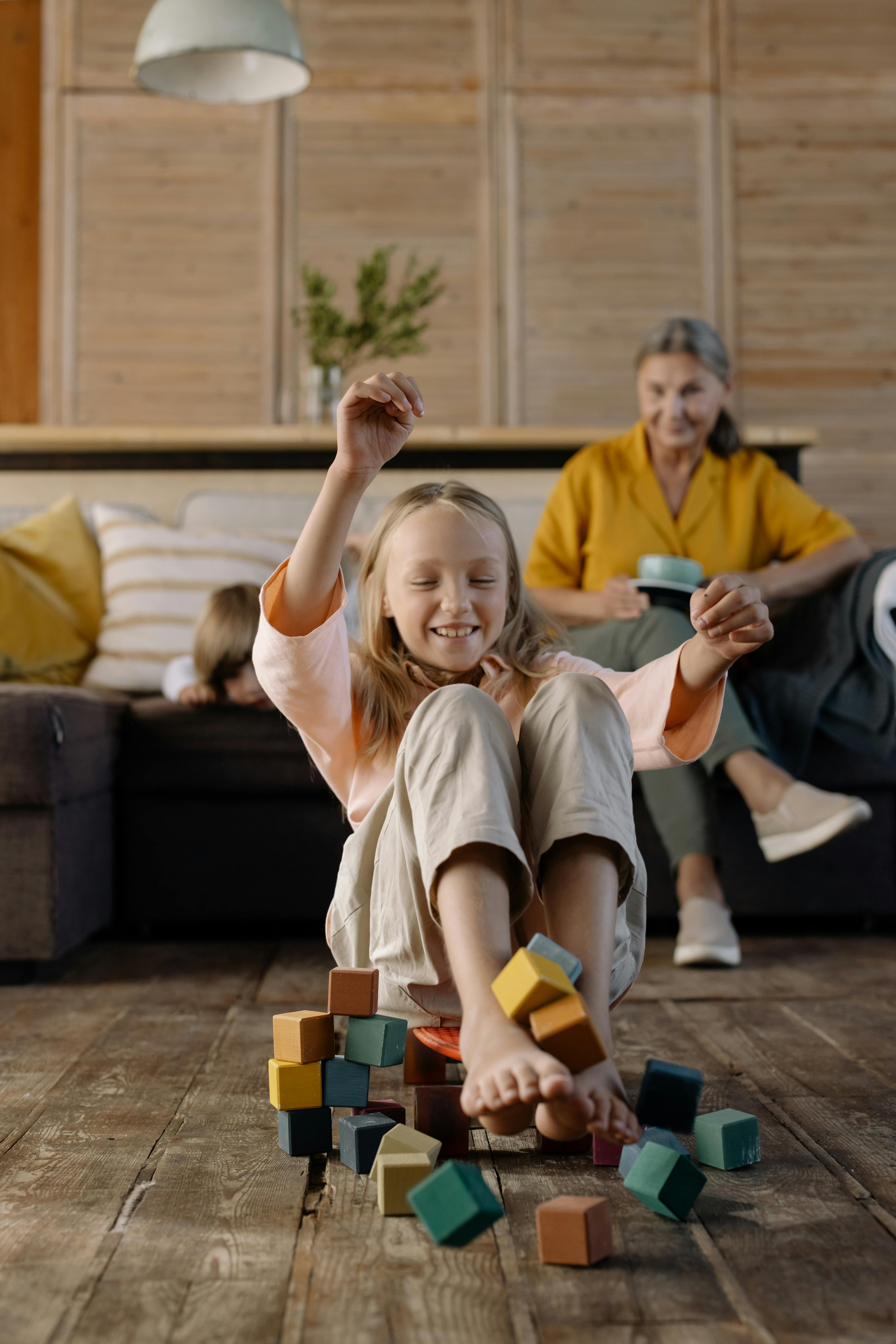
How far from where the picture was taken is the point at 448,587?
1225mm

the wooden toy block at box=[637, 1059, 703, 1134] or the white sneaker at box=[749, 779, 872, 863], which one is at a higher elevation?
the white sneaker at box=[749, 779, 872, 863]

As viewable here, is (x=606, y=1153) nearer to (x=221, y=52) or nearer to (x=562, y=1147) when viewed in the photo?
(x=562, y=1147)

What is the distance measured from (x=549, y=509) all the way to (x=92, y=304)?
254 centimetres

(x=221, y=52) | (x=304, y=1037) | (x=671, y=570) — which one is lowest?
(x=304, y=1037)

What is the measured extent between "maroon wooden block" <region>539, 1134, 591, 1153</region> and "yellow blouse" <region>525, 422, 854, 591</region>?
1469 millimetres

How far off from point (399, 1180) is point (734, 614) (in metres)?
0.56

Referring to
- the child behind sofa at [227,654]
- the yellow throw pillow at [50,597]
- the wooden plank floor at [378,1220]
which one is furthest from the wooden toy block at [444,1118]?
the yellow throw pillow at [50,597]

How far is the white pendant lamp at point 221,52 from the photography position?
2.55m

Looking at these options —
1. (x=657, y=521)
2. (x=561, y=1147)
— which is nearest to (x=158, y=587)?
(x=657, y=521)

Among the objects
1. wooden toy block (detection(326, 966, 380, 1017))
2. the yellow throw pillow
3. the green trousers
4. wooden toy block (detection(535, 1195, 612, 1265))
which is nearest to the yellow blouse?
the green trousers

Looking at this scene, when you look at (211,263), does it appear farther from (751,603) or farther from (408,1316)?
(408,1316)

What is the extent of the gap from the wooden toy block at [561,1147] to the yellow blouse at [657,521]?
1.47m

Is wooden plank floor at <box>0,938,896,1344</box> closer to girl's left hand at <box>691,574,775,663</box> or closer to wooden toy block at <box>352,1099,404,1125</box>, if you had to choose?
wooden toy block at <box>352,1099,404,1125</box>

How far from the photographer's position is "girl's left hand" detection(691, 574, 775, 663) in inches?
41.3
